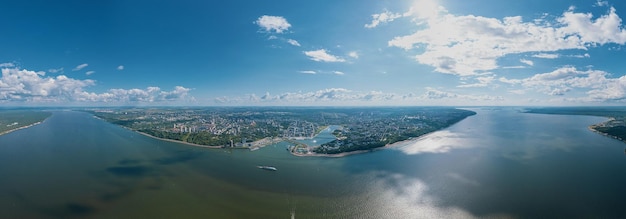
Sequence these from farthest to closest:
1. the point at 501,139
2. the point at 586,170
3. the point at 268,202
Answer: the point at 501,139 < the point at 586,170 < the point at 268,202

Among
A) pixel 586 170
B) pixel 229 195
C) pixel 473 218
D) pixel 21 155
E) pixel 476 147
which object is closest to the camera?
pixel 473 218

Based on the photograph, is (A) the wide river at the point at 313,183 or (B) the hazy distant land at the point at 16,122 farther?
(B) the hazy distant land at the point at 16,122

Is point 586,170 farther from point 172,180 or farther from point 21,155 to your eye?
point 21,155

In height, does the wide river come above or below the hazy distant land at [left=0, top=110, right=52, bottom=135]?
below

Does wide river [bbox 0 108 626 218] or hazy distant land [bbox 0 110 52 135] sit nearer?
wide river [bbox 0 108 626 218]

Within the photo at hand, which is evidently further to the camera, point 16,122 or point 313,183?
point 16,122

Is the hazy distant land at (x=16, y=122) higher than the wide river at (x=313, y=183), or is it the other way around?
the hazy distant land at (x=16, y=122)

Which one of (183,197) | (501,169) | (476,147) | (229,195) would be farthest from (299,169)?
(476,147)

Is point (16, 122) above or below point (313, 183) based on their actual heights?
above
